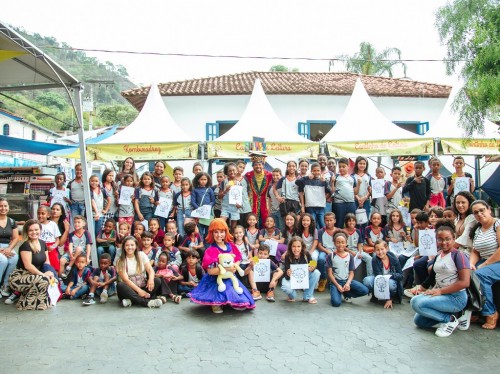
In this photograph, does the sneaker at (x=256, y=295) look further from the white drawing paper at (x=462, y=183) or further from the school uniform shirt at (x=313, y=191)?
the white drawing paper at (x=462, y=183)

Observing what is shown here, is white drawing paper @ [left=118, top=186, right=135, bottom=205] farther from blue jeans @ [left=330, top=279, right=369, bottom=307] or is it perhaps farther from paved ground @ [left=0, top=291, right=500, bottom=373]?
blue jeans @ [left=330, top=279, right=369, bottom=307]

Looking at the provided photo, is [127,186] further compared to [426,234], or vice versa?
[127,186]

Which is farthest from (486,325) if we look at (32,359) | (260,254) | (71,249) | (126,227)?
(71,249)

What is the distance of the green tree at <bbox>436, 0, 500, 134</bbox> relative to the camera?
470cm

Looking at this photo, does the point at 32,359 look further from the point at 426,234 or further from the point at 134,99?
the point at 134,99

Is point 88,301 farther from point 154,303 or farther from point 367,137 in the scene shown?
point 367,137

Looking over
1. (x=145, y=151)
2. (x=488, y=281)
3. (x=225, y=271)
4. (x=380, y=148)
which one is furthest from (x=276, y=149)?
(x=488, y=281)

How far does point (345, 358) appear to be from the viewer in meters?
4.28

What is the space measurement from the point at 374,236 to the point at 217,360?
3987mm

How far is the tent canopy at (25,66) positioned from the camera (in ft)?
21.3

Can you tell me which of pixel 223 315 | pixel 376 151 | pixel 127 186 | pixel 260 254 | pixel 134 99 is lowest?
pixel 223 315

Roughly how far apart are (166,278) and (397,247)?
3651 mm

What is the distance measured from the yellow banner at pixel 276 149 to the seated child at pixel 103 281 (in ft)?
13.6

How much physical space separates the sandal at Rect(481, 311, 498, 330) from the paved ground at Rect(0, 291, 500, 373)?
0.37 ft
